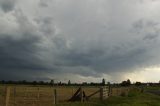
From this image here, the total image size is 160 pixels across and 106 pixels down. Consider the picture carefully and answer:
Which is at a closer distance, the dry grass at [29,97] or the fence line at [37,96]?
the fence line at [37,96]

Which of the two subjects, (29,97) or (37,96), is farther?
(29,97)

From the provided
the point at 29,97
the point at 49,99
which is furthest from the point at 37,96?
the point at 49,99

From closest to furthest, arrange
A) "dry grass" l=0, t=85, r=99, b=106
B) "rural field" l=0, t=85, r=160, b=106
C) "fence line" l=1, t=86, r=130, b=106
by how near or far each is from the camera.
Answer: "fence line" l=1, t=86, r=130, b=106 < "rural field" l=0, t=85, r=160, b=106 < "dry grass" l=0, t=85, r=99, b=106

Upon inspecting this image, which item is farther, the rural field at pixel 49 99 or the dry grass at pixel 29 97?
the dry grass at pixel 29 97

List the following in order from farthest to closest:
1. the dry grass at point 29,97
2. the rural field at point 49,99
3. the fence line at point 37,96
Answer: the dry grass at point 29,97
the rural field at point 49,99
the fence line at point 37,96

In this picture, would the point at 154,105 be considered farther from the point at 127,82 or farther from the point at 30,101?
the point at 127,82

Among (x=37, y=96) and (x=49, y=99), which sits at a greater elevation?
(x=37, y=96)

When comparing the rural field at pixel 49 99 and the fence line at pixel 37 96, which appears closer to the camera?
the fence line at pixel 37 96

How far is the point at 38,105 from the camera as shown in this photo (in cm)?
2550

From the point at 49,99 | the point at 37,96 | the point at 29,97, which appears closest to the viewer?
the point at 37,96

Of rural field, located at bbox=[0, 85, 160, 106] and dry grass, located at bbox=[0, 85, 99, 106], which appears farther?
dry grass, located at bbox=[0, 85, 99, 106]

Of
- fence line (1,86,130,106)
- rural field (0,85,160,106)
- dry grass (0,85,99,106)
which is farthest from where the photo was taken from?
dry grass (0,85,99,106)

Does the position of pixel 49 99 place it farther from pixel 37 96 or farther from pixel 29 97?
pixel 37 96

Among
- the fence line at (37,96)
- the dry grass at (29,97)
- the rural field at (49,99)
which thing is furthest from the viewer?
the dry grass at (29,97)
